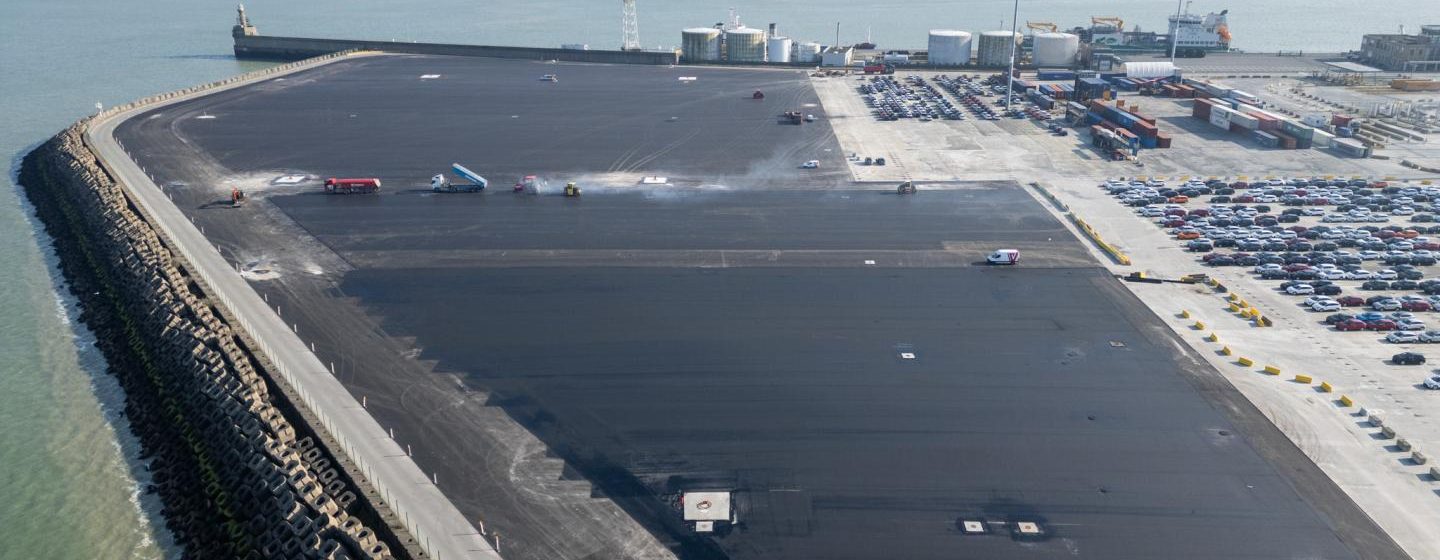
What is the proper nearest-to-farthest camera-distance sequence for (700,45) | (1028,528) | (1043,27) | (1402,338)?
1. (1028,528)
2. (1402,338)
3. (700,45)
4. (1043,27)

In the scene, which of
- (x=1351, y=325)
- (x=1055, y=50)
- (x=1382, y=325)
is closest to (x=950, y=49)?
(x=1055, y=50)

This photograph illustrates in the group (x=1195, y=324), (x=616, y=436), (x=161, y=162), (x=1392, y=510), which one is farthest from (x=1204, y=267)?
(x=161, y=162)

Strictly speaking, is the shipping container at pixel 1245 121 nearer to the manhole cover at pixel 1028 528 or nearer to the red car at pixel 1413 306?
the red car at pixel 1413 306

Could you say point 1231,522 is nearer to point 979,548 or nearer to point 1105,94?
point 979,548

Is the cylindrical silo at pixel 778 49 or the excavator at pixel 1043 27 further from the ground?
the excavator at pixel 1043 27

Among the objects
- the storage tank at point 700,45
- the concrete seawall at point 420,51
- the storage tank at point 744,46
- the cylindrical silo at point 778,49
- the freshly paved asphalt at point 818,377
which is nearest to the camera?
the freshly paved asphalt at point 818,377

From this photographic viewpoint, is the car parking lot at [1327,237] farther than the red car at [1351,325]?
Yes

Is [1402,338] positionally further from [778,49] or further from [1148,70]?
[778,49]

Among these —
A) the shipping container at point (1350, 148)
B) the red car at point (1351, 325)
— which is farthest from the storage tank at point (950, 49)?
the red car at point (1351, 325)
